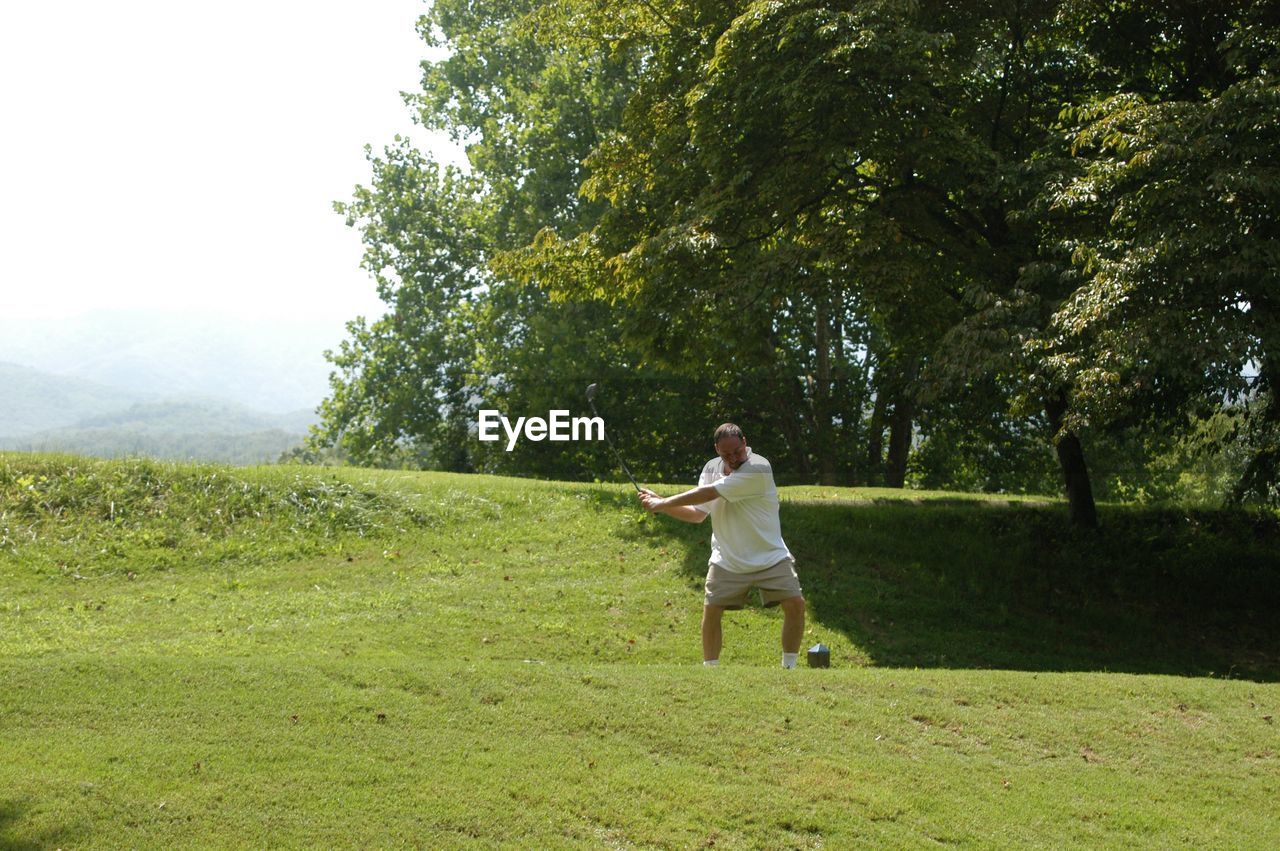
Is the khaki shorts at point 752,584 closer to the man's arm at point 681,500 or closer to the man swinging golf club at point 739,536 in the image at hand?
the man swinging golf club at point 739,536

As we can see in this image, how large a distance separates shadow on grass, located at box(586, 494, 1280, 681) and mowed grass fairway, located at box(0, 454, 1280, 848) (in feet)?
0.24

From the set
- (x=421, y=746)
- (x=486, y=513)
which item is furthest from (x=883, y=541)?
(x=421, y=746)

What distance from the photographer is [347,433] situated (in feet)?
120

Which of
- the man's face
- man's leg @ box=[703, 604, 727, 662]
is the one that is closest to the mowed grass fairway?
man's leg @ box=[703, 604, 727, 662]

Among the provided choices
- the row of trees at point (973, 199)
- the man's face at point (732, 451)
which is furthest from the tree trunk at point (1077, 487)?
the man's face at point (732, 451)

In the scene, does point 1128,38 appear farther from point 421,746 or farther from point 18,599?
point 18,599

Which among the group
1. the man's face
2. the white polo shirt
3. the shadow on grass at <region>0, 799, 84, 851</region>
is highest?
the man's face

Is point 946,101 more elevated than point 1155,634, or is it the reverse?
point 946,101

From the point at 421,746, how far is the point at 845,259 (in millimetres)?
11454

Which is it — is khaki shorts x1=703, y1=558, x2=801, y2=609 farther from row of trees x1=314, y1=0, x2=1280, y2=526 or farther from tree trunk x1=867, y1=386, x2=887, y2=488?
tree trunk x1=867, y1=386, x2=887, y2=488

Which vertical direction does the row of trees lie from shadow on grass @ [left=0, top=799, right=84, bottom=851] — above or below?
above

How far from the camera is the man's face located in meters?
8.55

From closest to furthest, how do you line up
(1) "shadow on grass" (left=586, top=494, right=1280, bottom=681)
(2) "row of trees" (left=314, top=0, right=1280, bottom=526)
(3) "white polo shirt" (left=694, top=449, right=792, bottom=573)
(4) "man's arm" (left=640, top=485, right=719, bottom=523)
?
(4) "man's arm" (left=640, top=485, right=719, bottom=523), (3) "white polo shirt" (left=694, top=449, right=792, bottom=573), (2) "row of trees" (left=314, top=0, right=1280, bottom=526), (1) "shadow on grass" (left=586, top=494, right=1280, bottom=681)

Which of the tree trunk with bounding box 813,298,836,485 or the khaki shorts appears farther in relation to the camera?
the tree trunk with bounding box 813,298,836,485
